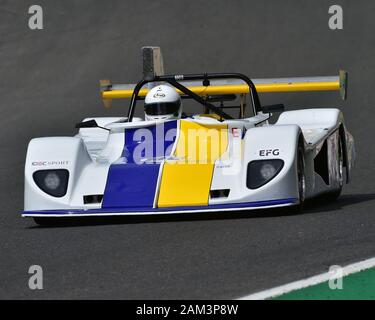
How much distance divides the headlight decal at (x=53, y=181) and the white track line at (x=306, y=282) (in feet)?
9.89

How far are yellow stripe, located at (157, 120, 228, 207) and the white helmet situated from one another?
0.21 m

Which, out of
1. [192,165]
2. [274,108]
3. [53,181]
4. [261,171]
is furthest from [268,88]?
[53,181]

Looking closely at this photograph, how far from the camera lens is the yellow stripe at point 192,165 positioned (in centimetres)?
846

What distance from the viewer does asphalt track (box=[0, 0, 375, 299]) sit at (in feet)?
21.0

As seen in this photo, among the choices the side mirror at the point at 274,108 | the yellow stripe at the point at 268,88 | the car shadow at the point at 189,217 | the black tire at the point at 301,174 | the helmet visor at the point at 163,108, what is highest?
the yellow stripe at the point at 268,88

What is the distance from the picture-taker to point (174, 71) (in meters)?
20.3

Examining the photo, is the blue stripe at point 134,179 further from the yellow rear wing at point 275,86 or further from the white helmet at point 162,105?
the yellow rear wing at point 275,86

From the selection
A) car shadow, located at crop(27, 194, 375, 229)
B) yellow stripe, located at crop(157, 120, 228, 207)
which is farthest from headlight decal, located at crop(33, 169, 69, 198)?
yellow stripe, located at crop(157, 120, 228, 207)

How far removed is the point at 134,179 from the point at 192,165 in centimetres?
46

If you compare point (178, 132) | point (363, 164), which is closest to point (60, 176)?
point (178, 132)

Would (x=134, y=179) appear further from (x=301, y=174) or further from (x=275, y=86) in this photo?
(x=275, y=86)

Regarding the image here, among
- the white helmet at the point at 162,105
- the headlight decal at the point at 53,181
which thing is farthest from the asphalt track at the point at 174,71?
the white helmet at the point at 162,105
